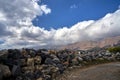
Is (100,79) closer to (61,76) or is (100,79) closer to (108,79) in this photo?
(108,79)

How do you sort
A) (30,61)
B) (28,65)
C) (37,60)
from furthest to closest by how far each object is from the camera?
1. (37,60)
2. (30,61)
3. (28,65)

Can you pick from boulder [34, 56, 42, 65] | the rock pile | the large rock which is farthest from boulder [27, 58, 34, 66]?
the large rock

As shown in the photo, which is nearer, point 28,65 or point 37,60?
point 28,65

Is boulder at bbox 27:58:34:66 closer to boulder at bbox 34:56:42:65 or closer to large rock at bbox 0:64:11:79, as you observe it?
boulder at bbox 34:56:42:65

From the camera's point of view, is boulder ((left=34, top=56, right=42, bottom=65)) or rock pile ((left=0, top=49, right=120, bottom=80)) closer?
rock pile ((left=0, top=49, right=120, bottom=80))

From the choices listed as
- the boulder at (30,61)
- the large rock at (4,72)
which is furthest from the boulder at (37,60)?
the large rock at (4,72)

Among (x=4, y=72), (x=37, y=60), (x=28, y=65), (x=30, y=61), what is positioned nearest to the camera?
(x=4, y=72)

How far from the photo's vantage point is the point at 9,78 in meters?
25.5

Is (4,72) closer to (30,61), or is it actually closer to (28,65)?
(28,65)

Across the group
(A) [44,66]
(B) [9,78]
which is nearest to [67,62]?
(A) [44,66]

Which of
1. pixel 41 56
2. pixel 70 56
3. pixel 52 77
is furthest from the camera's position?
pixel 70 56

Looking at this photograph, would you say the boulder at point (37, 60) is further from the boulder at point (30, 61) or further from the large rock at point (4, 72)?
the large rock at point (4, 72)

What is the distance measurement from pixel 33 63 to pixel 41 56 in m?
4.45

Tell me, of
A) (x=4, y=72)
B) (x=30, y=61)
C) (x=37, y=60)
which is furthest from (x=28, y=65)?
(x=4, y=72)
